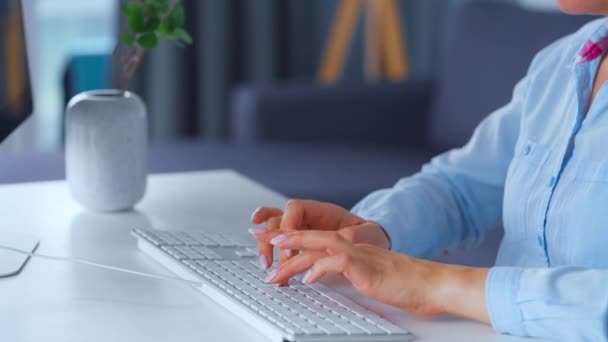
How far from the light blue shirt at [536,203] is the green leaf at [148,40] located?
1.17 ft

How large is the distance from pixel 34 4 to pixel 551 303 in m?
3.01

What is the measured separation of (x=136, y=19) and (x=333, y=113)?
167 centimetres

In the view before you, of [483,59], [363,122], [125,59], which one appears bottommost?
[363,122]

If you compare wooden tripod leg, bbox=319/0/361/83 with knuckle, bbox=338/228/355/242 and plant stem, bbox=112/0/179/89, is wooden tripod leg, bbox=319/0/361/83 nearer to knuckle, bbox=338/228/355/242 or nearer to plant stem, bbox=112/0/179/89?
plant stem, bbox=112/0/179/89

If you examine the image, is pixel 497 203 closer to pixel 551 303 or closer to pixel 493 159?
pixel 493 159

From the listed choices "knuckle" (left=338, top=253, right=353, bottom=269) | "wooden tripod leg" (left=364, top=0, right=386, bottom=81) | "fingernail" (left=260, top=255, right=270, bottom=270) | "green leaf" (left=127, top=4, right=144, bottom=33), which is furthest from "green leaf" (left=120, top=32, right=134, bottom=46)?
"wooden tripod leg" (left=364, top=0, right=386, bottom=81)

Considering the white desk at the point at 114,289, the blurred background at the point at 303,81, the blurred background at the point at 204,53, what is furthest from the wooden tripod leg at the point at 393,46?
the white desk at the point at 114,289

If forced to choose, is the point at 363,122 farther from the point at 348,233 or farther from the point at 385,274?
the point at 385,274

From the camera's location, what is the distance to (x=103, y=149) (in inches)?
57.9

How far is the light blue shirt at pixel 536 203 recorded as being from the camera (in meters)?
0.98

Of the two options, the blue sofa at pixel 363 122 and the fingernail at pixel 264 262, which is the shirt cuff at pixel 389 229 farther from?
the blue sofa at pixel 363 122

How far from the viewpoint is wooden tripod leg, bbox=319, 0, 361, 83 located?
382 centimetres

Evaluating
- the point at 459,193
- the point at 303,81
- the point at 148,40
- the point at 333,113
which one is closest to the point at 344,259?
the point at 459,193

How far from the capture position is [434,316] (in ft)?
3.39
